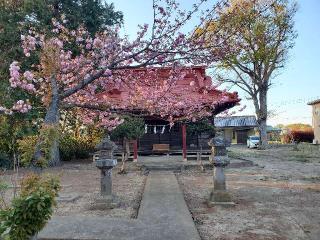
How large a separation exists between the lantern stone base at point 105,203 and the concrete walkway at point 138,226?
2.37 ft

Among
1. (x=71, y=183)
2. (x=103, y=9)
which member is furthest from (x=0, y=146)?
(x=103, y=9)

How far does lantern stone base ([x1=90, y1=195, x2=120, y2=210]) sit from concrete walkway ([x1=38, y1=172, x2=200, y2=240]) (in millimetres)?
722

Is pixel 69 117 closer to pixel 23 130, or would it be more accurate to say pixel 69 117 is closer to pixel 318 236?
pixel 23 130

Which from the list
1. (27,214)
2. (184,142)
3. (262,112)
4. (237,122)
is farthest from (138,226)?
(237,122)

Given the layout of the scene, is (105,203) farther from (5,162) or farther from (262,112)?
(262,112)

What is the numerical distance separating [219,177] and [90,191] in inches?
167

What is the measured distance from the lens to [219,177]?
862cm

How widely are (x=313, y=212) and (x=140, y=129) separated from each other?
956cm

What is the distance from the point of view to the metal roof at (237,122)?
51881mm

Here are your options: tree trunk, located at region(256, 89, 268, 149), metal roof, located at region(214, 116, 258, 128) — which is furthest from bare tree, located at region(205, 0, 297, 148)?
metal roof, located at region(214, 116, 258, 128)

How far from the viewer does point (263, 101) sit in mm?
34000

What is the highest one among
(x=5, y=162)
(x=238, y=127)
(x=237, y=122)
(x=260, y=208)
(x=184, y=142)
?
(x=237, y=122)

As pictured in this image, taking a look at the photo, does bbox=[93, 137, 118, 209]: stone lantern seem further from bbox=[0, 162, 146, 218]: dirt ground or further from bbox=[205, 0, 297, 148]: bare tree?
bbox=[205, 0, 297, 148]: bare tree

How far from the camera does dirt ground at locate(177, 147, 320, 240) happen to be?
20.5 feet
